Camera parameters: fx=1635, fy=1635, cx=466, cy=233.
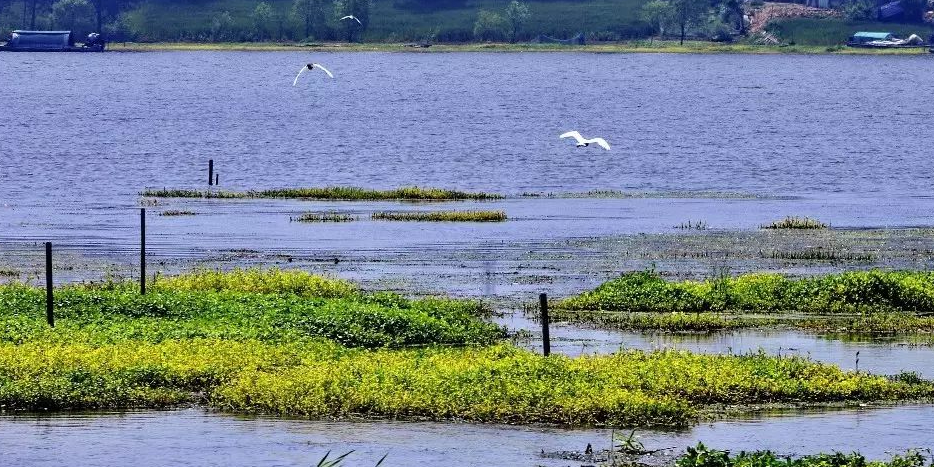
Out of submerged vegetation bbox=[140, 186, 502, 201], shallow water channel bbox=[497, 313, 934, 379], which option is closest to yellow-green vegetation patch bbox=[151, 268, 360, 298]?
shallow water channel bbox=[497, 313, 934, 379]

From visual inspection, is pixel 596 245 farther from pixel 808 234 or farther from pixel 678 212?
pixel 678 212

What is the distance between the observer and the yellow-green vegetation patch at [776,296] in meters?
42.6

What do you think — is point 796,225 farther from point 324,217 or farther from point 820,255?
point 324,217

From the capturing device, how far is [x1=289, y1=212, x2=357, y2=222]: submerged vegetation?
68.6 meters

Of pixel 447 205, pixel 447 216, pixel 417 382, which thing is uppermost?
pixel 417 382

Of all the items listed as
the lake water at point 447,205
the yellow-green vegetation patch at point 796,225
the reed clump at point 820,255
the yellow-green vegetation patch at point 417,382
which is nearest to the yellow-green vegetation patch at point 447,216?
the lake water at point 447,205

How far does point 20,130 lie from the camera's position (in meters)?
141

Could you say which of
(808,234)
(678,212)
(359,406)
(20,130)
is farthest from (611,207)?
(20,130)

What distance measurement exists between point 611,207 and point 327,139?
5784 centimetres

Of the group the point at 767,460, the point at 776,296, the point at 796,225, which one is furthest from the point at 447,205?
the point at 767,460

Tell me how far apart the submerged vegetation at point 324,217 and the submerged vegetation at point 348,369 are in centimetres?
2967

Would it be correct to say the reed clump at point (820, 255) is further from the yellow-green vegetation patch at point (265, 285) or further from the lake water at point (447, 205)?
the yellow-green vegetation patch at point (265, 285)

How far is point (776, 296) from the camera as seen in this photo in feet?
142

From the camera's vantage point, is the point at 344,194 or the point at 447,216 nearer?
the point at 447,216
